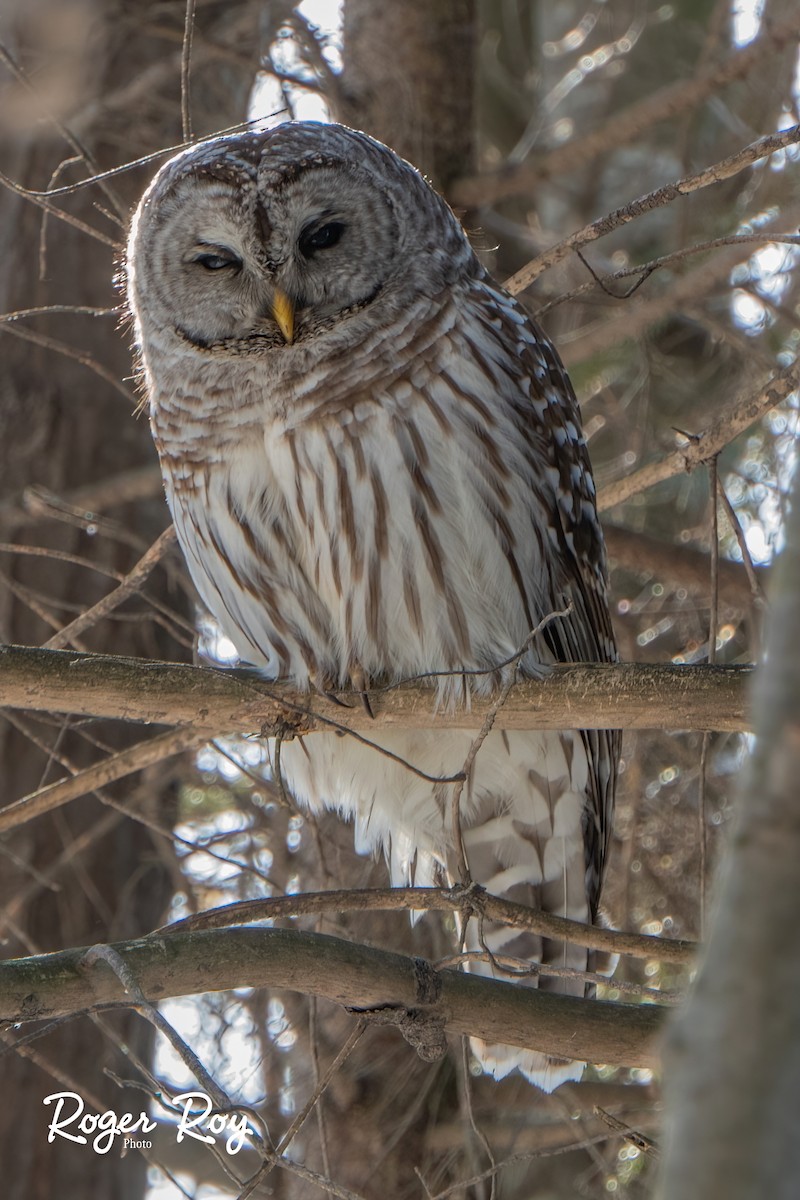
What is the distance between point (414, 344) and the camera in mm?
3469

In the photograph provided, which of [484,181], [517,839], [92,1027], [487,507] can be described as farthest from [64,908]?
[484,181]

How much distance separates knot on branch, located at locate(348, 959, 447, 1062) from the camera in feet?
8.49

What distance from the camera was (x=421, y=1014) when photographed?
2611mm

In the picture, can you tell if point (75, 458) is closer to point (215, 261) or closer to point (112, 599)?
point (215, 261)

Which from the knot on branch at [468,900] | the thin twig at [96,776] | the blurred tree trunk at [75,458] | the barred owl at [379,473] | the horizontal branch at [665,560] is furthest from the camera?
the blurred tree trunk at [75,458]

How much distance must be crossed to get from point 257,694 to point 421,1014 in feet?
2.51

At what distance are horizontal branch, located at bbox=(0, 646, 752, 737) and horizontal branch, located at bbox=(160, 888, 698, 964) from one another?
13.6 inches

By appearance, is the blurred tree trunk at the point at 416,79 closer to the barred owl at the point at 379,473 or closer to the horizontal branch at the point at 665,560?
the barred owl at the point at 379,473

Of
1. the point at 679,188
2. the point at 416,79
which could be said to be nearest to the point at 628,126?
the point at 416,79

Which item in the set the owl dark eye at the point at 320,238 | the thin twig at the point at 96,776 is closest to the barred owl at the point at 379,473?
the owl dark eye at the point at 320,238

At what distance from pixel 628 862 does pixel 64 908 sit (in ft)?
6.27

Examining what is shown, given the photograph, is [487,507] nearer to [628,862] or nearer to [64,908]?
[628,862]

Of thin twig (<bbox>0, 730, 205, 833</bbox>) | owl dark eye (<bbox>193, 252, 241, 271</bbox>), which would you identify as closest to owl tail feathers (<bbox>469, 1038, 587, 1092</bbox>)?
thin twig (<bbox>0, 730, 205, 833</bbox>)

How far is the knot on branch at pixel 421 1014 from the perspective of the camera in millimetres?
2588
